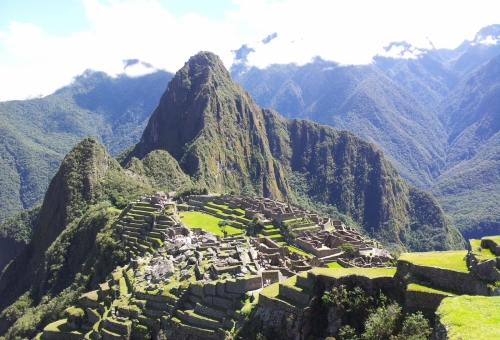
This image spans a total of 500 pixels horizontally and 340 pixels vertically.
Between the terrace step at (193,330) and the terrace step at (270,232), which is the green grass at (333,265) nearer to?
the terrace step at (270,232)

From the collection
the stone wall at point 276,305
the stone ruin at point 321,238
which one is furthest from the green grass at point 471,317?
the stone ruin at point 321,238

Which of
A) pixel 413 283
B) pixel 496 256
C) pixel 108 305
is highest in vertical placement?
pixel 496 256

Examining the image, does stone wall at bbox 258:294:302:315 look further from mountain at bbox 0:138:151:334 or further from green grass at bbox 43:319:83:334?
mountain at bbox 0:138:151:334

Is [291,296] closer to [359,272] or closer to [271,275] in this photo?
[359,272]

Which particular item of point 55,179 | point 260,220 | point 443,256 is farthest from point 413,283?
point 55,179

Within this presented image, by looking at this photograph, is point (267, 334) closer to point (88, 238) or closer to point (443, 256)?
point (443, 256)

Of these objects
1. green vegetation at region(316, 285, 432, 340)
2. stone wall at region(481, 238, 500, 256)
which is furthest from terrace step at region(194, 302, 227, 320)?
stone wall at region(481, 238, 500, 256)

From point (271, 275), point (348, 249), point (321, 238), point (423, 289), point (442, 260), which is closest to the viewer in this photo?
point (423, 289)

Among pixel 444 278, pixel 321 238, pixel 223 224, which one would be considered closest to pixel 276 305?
pixel 444 278
